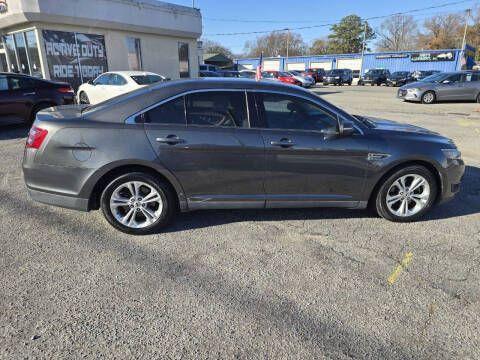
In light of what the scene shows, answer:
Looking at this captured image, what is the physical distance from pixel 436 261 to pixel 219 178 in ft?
7.25

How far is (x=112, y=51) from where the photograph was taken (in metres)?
16.9

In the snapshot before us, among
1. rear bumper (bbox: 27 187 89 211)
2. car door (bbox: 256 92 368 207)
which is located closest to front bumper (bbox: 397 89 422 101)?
car door (bbox: 256 92 368 207)

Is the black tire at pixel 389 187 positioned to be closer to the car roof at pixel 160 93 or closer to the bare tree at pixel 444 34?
the car roof at pixel 160 93

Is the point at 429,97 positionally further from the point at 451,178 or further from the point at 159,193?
the point at 159,193

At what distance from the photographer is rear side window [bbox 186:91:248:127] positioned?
11.7 ft

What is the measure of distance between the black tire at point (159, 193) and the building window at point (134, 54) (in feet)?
53.0

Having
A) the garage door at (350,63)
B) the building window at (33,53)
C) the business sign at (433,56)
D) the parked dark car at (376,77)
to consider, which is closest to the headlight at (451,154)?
the building window at (33,53)

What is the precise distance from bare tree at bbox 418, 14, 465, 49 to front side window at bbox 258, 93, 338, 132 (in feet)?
275

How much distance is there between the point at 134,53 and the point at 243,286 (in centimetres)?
1776

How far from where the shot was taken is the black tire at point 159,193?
3512mm

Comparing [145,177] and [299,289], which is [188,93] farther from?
[299,289]

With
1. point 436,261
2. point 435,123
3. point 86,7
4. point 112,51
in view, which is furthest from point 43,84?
point 435,123

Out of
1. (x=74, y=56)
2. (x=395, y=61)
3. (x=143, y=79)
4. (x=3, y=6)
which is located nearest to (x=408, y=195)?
(x=143, y=79)

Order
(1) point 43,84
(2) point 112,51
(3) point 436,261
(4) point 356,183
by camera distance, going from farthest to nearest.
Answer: (2) point 112,51, (1) point 43,84, (4) point 356,183, (3) point 436,261
